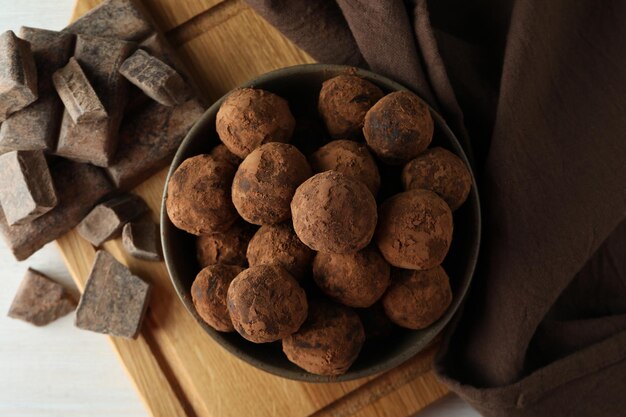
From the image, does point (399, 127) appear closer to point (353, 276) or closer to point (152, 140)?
point (353, 276)

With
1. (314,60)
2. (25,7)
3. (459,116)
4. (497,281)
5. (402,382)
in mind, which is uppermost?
(25,7)

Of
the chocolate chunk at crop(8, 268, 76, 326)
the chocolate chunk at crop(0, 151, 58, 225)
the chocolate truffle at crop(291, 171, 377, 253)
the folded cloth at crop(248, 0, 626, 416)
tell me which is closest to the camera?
the chocolate truffle at crop(291, 171, 377, 253)

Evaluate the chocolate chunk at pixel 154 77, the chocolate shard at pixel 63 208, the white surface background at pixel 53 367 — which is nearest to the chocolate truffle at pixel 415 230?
the chocolate chunk at pixel 154 77

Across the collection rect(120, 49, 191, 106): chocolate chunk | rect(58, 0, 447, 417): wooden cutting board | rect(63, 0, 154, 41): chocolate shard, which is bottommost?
rect(58, 0, 447, 417): wooden cutting board

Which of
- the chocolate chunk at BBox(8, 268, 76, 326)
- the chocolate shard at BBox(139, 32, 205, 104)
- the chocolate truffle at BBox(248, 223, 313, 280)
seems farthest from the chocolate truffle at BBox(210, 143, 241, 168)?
the chocolate chunk at BBox(8, 268, 76, 326)

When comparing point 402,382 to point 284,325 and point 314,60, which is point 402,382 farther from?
point 314,60

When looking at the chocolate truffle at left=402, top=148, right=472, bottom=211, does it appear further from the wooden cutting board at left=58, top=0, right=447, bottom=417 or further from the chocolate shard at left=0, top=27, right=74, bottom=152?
the chocolate shard at left=0, top=27, right=74, bottom=152

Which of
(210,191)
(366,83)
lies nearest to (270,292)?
(210,191)
